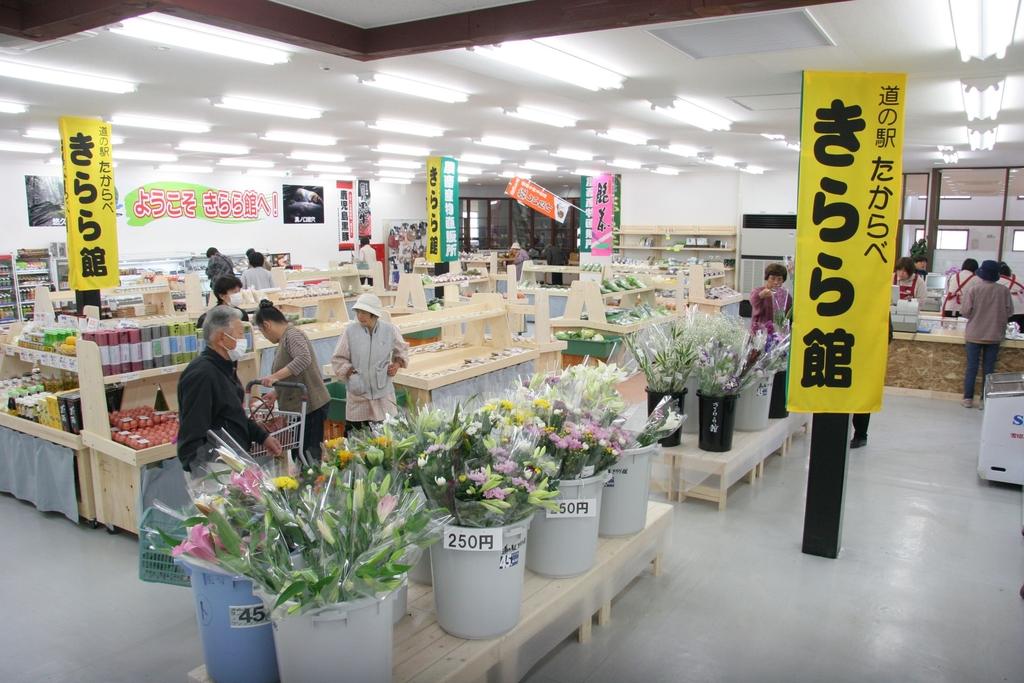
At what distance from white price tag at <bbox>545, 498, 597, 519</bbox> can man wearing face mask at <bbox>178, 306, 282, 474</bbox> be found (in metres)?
1.91

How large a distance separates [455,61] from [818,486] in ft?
13.2

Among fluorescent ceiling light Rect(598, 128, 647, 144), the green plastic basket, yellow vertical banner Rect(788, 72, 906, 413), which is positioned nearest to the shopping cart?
the green plastic basket

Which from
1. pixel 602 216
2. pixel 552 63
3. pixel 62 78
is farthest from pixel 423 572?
pixel 602 216

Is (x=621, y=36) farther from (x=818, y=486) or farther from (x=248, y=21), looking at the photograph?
(x=818, y=486)

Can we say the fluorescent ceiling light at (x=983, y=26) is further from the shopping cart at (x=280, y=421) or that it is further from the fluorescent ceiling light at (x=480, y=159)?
the fluorescent ceiling light at (x=480, y=159)

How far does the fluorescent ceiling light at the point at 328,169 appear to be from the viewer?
51.6 feet

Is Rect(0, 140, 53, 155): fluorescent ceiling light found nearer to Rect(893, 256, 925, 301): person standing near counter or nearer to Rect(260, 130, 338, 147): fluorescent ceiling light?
Rect(260, 130, 338, 147): fluorescent ceiling light

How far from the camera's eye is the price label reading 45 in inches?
88.7

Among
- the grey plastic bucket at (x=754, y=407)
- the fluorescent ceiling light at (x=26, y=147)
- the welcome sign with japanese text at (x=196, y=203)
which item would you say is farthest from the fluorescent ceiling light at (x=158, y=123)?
the grey plastic bucket at (x=754, y=407)

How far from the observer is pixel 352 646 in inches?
83.4

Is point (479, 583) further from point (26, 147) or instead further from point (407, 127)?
point (26, 147)

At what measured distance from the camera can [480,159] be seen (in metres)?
14.2

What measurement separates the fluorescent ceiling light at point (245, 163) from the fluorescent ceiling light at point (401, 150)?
315 cm

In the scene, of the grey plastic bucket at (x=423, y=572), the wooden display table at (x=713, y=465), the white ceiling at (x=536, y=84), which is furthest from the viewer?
the wooden display table at (x=713, y=465)
